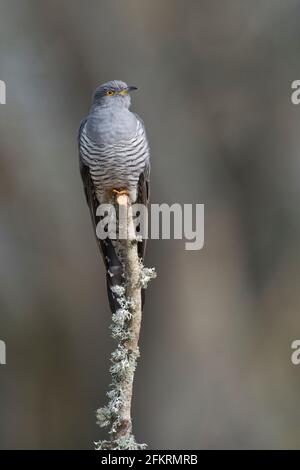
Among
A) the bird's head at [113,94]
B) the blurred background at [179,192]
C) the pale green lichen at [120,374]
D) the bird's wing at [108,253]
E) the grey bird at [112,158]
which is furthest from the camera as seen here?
the blurred background at [179,192]

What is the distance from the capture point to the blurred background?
685 centimetres

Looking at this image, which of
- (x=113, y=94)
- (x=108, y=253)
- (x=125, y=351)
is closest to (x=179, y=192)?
(x=113, y=94)

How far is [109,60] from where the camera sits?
6.82 meters

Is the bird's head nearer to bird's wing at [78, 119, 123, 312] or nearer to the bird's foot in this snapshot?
bird's wing at [78, 119, 123, 312]

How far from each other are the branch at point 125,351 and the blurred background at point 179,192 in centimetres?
316

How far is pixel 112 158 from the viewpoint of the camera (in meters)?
4.44

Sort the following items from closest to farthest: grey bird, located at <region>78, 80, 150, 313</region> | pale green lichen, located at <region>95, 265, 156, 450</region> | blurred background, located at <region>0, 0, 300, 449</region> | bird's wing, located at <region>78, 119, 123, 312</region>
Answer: pale green lichen, located at <region>95, 265, 156, 450</region>, bird's wing, located at <region>78, 119, 123, 312</region>, grey bird, located at <region>78, 80, 150, 313</region>, blurred background, located at <region>0, 0, 300, 449</region>

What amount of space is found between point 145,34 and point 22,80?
114cm

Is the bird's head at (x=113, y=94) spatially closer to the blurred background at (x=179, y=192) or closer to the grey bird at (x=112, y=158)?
the grey bird at (x=112, y=158)

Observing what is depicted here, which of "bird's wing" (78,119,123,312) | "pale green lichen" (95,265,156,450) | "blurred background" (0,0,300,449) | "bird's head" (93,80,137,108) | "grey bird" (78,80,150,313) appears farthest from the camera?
"blurred background" (0,0,300,449)

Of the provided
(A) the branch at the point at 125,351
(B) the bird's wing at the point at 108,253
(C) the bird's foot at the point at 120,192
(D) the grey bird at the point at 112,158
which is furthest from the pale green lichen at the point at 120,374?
(C) the bird's foot at the point at 120,192

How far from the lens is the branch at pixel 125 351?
3096 mm

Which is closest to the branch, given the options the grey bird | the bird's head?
the grey bird

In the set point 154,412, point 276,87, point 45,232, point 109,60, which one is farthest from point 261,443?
point 109,60
